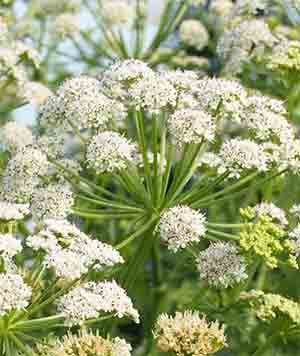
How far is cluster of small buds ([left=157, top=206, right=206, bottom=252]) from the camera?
159 inches

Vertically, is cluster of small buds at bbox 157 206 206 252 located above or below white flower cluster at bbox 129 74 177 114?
below

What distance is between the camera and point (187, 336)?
3783 mm

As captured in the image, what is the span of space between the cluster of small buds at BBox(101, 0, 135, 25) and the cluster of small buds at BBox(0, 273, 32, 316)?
3106 mm

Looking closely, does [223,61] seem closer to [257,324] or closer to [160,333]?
[257,324]

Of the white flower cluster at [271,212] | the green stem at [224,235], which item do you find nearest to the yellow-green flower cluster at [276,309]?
the green stem at [224,235]

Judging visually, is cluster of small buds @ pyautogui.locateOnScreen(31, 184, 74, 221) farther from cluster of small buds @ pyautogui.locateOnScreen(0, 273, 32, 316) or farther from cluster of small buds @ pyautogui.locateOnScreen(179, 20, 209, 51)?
cluster of small buds @ pyautogui.locateOnScreen(179, 20, 209, 51)

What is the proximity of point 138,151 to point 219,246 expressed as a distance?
82 cm

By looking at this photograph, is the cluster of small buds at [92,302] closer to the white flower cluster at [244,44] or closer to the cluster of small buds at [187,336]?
the cluster of small buds at [187,336]

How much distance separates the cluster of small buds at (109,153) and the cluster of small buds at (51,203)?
0.17 meters

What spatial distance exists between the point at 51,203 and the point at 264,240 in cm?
91

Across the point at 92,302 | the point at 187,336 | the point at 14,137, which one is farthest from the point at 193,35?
the point at 92,302

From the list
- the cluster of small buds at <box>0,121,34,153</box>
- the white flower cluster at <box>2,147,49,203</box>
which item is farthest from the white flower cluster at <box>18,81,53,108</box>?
the white flower cluster at <box>2,147,49,203</box>

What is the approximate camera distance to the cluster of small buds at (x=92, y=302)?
141 inches

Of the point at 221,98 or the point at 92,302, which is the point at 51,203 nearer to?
the point at 92,302
